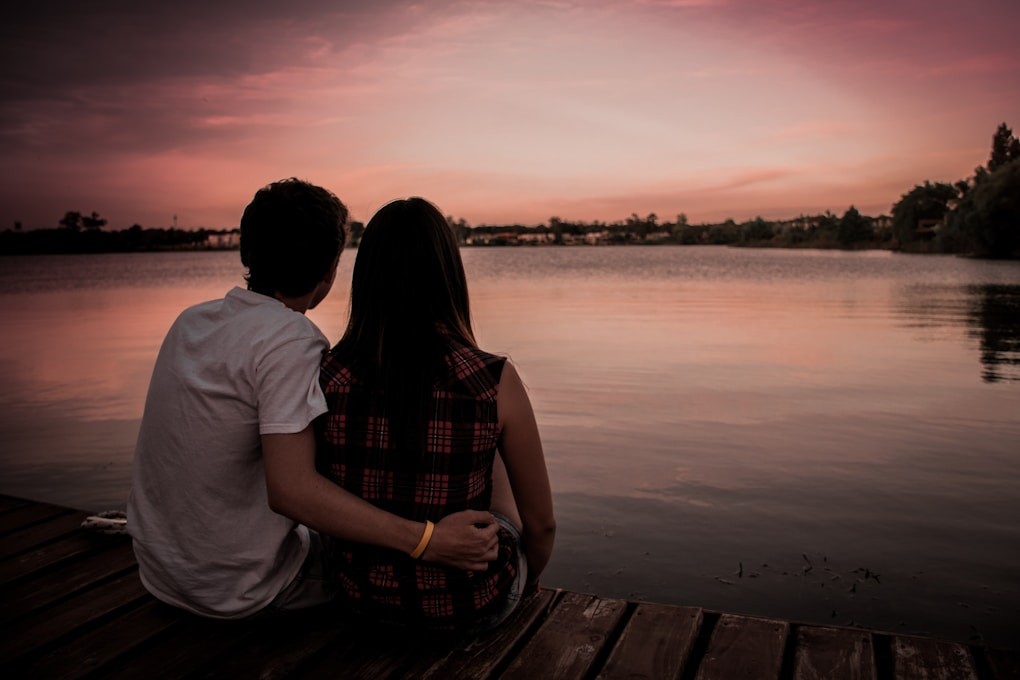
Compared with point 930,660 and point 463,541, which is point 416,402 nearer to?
point 463,541

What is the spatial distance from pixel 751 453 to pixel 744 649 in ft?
17.5

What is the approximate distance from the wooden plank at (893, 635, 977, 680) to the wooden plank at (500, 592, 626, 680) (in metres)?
1.03

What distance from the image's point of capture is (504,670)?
2582 mm

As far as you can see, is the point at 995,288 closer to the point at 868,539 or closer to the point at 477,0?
the point at 477,0

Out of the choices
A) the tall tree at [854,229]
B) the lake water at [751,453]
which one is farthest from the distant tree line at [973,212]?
the lake water at [751,453]

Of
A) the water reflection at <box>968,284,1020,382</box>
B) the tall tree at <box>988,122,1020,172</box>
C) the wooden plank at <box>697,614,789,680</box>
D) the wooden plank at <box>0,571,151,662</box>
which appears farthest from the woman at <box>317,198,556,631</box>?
the tall tree at <box>988,122,1020,172</box>

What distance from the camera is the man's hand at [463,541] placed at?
233cm

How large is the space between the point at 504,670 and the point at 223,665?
3.24 feet

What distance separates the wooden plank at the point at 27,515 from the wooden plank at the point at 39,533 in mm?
64

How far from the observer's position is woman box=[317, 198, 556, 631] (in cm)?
230

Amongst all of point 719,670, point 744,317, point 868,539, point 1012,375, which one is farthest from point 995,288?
point 719,670

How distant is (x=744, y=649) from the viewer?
2.79 m

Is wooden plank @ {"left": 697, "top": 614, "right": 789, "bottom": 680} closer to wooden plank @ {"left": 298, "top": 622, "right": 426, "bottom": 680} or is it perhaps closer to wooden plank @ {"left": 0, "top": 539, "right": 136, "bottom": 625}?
wooden plank @ {"left": 298, "top": 622, "right": 426, "bottom": 680}

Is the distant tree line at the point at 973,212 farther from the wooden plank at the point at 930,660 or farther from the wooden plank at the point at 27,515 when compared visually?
the wooden plank at the point at 27,515
